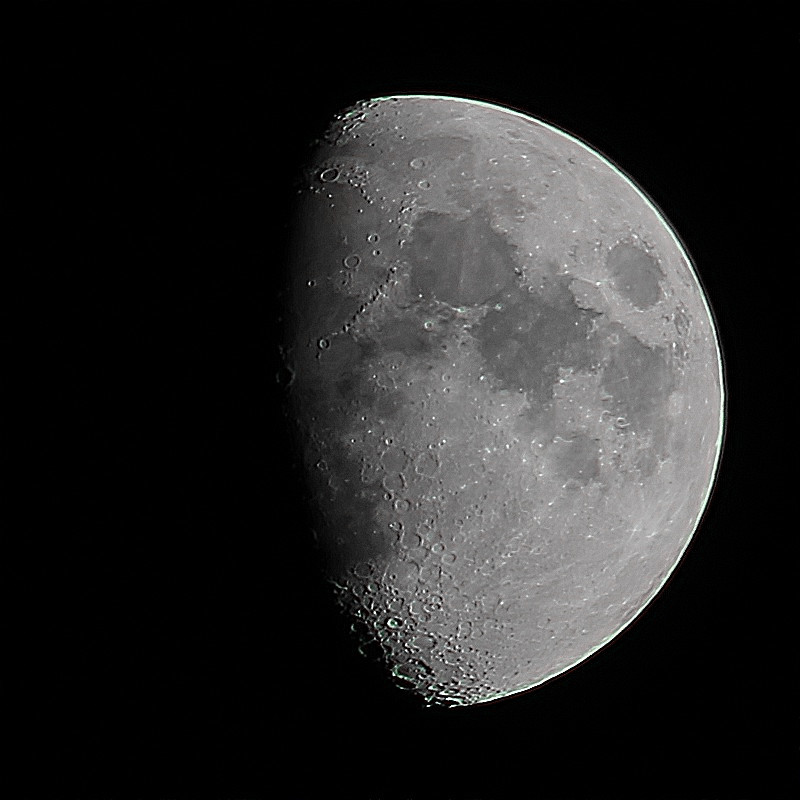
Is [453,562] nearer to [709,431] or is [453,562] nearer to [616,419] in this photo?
[616,419]

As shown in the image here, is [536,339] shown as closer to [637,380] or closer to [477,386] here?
[477,386]

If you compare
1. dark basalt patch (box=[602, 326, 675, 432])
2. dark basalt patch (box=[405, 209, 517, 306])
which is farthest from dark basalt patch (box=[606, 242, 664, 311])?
dark basalt patch (box=[405, 209, 517, 306])

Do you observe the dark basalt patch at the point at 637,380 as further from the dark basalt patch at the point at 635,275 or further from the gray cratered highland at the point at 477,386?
the dark basalt patch at the point at 635,275

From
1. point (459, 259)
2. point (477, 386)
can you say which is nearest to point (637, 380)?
point (477, 386)

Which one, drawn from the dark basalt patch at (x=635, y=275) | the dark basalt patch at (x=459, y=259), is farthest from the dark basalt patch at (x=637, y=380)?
the dark basalt patch at (x=459, y=259)

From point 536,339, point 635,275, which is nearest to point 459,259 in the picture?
point 536,339

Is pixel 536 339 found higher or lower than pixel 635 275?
lower

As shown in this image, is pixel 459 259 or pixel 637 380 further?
pixel 637 380

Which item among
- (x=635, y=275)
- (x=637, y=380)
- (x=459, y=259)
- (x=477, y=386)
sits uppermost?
(x=635, y=275)

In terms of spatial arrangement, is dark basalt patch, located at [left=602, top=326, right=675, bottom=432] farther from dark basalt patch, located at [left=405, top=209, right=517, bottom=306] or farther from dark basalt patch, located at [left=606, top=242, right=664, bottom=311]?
dark basalt patch, located at [left=405, top=209, right=517, bottom=306]
